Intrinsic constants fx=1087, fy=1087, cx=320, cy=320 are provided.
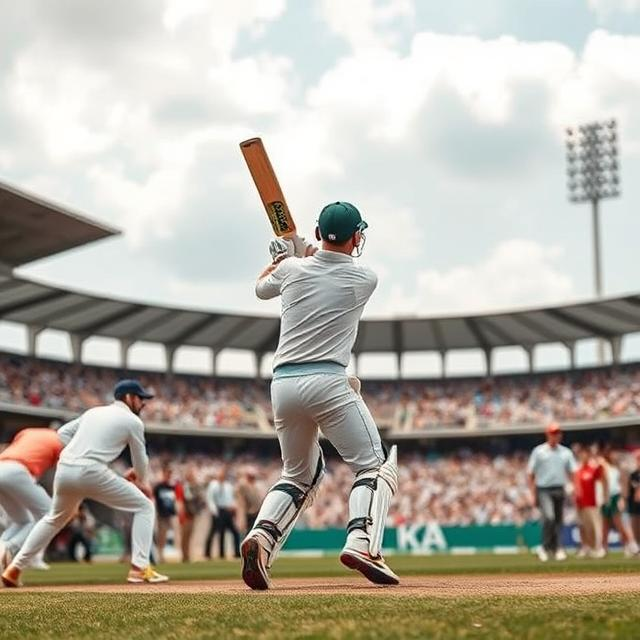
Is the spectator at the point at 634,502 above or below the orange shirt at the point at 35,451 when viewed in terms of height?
below

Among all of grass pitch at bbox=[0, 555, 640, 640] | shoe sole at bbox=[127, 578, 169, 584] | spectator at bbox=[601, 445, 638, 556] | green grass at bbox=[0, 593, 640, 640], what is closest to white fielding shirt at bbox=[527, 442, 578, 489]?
spectator at bbox=[601, 445, 638, 556]

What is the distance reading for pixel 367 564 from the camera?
271 inches

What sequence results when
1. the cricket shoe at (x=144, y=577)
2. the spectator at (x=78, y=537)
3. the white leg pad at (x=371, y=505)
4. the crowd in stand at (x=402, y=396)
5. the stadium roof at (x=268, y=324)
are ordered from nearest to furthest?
the white leg pad at (x=371, y=505) → the cricket shoe at (x=144, y=577) → the spectator at (x=78, y=537) → the stadium roof at (x=268, y=324) → the crowd in stand at (x=402, y=396)

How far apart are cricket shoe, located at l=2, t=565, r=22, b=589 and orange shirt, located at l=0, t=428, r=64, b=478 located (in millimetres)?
1672

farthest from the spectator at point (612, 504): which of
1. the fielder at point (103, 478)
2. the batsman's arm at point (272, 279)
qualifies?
the batsman's arm at point (272, 279)

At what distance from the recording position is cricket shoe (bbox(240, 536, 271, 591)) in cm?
698

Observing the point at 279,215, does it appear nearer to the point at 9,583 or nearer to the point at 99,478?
the point at 99,478

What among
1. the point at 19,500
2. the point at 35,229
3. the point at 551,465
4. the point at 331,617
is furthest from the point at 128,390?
the point at 35,229

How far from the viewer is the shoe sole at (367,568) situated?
269 inches

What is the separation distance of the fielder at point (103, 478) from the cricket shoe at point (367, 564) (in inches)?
129

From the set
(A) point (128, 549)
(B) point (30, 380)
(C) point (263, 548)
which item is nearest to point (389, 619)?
(C) point (263, 548)

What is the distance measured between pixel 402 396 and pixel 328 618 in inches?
1713

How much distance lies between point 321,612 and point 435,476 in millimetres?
37174

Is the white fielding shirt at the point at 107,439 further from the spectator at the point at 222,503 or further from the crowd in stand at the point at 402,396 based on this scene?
the crowd in stand at the point at 402,396
